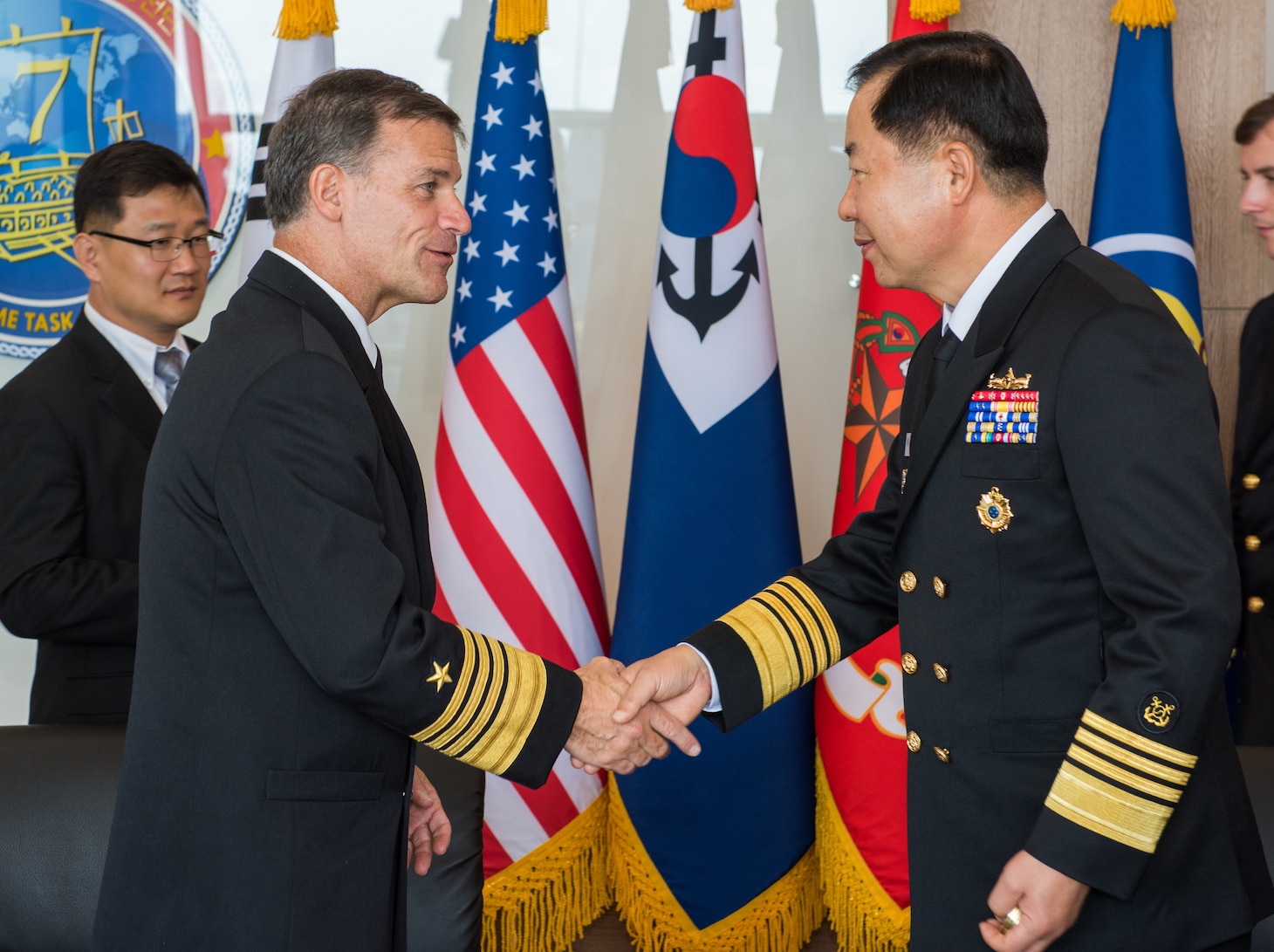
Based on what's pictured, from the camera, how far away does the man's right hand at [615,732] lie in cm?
172

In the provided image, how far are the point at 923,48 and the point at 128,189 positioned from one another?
1.76 meters

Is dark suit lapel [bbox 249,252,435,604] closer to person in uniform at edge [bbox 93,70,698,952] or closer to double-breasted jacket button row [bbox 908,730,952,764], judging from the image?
person in uniform at edge [bbox 93,70,698,952]

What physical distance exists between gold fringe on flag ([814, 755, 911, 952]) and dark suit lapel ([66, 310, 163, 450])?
1702 millimetres

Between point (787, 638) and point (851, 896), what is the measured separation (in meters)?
1.22

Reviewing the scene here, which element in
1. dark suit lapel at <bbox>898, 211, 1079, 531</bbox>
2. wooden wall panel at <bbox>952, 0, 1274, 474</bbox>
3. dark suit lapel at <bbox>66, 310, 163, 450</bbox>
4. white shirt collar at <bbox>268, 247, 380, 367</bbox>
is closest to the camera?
dark suit lapel at <bbox>898, 211, 1079, 531</bbox>

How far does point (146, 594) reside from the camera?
4.62 ft

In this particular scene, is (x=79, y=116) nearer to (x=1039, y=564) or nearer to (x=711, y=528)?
(x=711, y=528)

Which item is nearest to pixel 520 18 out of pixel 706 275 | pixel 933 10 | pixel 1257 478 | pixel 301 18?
pixel 301 18

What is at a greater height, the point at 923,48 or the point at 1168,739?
the point at 923,48

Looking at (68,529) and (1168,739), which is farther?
(68,529)

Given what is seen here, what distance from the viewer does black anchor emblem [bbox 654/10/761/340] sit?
288cm

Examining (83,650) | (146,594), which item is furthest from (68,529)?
(146,594)

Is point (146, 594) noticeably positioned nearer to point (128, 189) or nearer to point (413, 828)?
point (413, 828)

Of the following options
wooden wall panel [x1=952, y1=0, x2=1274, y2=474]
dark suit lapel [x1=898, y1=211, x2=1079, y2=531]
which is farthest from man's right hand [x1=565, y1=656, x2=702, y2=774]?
wooden wall panel [x1=952, y1=0, x2=1274, y2=474]
